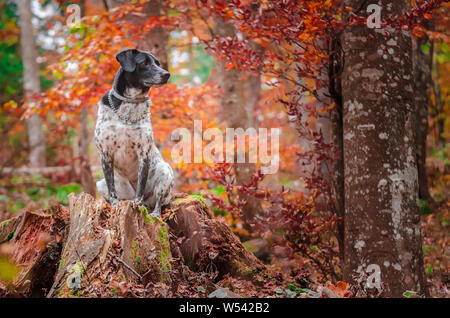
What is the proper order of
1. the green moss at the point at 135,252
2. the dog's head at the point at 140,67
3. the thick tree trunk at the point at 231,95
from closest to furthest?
1. the green moss at the point at 135,252
2. the dog's head at the point at 140,67
3. the thick tree trunk at the point at 231,95

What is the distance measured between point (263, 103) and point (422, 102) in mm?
3356

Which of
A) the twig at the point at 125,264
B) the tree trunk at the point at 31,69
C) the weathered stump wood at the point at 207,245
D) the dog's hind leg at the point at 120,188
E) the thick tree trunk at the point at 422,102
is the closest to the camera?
the twig at the point at 125,264

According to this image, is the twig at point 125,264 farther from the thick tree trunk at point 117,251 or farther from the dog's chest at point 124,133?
the dog's chest at point 124,133

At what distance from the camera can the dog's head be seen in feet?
13.1

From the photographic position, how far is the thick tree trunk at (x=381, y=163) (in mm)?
3826

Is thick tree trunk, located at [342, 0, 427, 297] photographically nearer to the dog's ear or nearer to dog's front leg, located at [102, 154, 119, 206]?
the dog's ear

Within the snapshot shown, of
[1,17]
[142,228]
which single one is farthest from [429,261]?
[1,17]

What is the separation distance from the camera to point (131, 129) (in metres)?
4.17

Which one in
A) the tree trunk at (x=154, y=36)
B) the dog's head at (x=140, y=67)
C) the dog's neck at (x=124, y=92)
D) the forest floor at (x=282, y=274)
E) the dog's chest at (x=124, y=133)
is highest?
the tree trunk at (x=154, y=36)

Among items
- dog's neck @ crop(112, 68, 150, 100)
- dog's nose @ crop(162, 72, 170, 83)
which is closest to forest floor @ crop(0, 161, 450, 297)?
dog's neck @ crop(112, 68, 150, 100)

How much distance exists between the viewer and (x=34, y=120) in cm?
1555

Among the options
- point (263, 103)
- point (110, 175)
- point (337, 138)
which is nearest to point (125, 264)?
point (110, 175)

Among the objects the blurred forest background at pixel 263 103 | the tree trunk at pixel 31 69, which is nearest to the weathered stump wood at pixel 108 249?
the blurred forest background at pixel 263 103

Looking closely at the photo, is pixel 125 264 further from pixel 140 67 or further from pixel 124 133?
pixel 140 67
